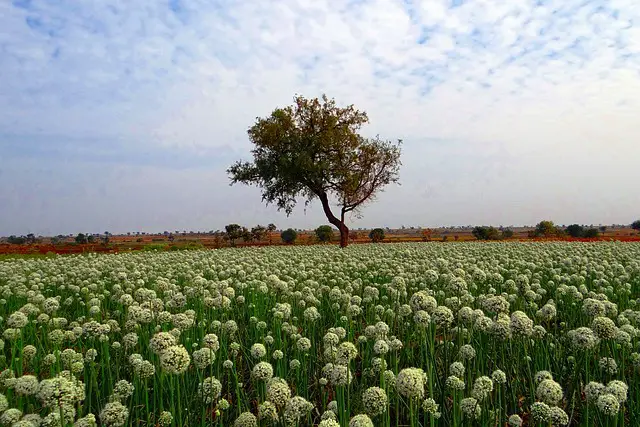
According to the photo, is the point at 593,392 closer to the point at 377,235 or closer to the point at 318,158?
the point at 318,158

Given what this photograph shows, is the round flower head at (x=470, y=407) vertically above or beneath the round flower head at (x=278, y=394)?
beneath

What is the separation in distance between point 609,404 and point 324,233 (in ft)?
185

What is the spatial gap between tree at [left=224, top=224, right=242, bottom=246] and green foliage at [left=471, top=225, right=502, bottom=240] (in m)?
30.4

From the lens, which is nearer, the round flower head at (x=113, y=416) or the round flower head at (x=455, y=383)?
the round flower head at (x=113, y=416)

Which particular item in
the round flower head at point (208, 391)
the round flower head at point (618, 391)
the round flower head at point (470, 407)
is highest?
the round flower head at point (618, 391)

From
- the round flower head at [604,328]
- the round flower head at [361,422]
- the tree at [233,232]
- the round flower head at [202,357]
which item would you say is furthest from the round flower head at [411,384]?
the tree at [233,232]

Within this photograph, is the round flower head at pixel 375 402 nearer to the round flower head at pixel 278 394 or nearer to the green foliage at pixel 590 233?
the round flower head at pixel 278 394

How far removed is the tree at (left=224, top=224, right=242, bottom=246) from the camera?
54.3m

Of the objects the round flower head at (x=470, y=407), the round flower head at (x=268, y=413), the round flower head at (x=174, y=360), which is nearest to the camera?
the round flower head at (x=268, y=413)

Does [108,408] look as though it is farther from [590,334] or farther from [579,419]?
[579,419]

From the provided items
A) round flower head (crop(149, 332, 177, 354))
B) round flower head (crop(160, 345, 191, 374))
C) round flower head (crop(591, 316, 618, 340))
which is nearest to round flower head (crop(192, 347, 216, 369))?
round flower head (crop(149, 332, 177, 354))

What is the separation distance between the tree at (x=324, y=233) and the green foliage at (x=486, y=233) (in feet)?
62.0

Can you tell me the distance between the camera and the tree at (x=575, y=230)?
60.5 metres

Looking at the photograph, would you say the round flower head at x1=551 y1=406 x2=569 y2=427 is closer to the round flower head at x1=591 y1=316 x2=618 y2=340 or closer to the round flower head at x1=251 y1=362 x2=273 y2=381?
the round flower head at x1=591 y1=316 x2=618 y2=340
